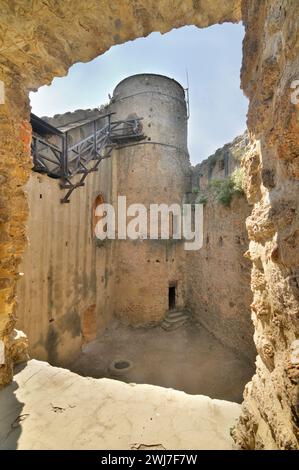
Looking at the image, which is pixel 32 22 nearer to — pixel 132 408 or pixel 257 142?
pixel 257 142

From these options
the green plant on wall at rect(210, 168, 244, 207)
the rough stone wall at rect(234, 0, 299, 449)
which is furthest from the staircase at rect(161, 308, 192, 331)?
the rough stone wall at rect(234, 0, 299, 449)

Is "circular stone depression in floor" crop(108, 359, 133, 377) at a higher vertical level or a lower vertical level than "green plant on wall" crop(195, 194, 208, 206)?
lower

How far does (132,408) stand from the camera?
3055 millimetres

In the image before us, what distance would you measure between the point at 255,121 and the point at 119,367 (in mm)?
8432

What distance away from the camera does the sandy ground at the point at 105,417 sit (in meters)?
2.55

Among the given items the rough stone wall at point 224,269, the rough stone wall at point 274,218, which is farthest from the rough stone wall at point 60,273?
the rough stone wall at point 274,218

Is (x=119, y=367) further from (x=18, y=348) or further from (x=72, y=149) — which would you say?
(x=72, y=149)

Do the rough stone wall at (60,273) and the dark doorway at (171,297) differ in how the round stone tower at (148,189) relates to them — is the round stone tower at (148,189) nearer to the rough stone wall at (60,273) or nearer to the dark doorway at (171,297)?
the dark doorway at (171,297)

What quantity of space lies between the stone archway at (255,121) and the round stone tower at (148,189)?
9.03 metres

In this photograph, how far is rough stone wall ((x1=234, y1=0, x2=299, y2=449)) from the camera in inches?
64.2

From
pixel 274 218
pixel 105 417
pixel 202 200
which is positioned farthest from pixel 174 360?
pixel 274 218

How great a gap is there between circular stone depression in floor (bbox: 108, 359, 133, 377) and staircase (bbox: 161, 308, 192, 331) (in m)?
3.12

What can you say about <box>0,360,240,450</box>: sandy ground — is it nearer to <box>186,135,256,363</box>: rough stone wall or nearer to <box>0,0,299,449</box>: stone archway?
<box>0,0,299,449</box>: stone archway
